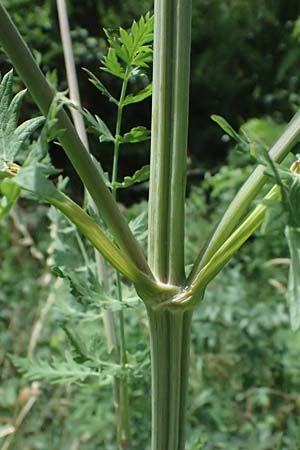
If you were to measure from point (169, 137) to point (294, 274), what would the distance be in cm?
16

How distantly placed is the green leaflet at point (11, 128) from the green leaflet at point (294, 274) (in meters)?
0.17

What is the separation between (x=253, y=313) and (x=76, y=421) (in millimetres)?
432

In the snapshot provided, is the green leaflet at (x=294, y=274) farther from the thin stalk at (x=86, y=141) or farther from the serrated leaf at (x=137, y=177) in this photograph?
the thin stalk at (x=86, y=141)

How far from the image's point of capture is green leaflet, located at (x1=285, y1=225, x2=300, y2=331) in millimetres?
433

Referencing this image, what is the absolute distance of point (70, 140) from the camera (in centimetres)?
48

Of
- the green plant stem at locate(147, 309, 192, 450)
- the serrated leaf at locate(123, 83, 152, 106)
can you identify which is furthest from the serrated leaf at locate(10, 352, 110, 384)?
the serrated leaf at locate(123, 83, 152, 106)

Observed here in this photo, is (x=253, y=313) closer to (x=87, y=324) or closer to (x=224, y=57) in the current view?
(x=87, y=324)

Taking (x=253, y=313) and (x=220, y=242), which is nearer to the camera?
(x=220, y=242)

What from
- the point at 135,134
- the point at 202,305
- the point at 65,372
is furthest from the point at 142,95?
the point at 202,305

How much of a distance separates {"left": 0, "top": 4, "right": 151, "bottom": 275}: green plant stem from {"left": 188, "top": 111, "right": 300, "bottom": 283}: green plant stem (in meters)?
0.05

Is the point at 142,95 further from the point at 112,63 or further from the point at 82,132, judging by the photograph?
the point at 82,132

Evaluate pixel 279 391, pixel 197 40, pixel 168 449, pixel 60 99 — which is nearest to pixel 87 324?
pixel 279 391

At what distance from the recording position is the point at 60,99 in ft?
1.48

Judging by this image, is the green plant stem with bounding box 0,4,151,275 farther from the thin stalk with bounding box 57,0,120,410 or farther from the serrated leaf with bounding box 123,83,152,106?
the thin stalk with bounding box 57,0,120,410
